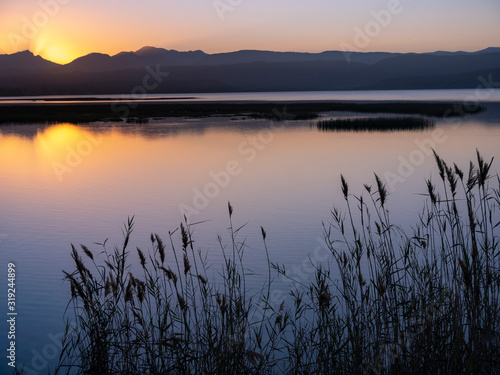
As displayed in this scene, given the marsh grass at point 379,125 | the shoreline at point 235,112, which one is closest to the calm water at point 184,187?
the marsh grass at point 379,125

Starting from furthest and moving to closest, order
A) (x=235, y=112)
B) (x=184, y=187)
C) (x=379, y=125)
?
(x=235, y=112)
(x=379, y=125)
(x=184, y=187)

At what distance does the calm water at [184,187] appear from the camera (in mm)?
10273

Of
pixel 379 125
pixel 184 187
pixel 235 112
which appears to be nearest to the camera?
pixel 184 187

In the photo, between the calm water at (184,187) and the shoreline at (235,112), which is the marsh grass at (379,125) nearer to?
the calm water at (184,187)

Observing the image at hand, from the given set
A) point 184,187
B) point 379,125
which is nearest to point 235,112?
point 379,125

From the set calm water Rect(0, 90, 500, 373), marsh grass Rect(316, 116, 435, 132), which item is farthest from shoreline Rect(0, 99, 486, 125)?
calm water Rect(0, 90, 500, 373)

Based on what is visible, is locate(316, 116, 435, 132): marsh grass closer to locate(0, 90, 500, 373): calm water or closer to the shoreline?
locate(0, 90, 500, 373): calm water

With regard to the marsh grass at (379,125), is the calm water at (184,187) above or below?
below

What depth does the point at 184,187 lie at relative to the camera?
19.0 m

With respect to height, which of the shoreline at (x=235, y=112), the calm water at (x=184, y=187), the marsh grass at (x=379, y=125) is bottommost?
the calm water at (x=184, y=187)

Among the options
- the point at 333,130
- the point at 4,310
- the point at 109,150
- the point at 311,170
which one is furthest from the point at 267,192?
the point at 333,130

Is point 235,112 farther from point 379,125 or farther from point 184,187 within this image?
point 184,187

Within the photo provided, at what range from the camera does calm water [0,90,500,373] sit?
10.3 metres

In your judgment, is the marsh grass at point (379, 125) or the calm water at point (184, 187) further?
the marsh grass at point (379, 125)
